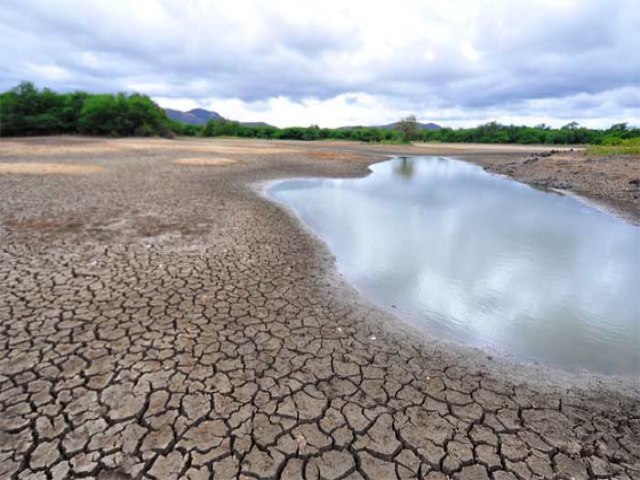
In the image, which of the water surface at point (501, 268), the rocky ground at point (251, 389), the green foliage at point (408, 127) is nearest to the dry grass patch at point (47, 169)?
the water surface at point (501, 268)

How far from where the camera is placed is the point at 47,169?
56.2 ft

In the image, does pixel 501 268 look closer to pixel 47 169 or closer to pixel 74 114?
pixel 47 169

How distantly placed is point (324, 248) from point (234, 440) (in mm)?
6032

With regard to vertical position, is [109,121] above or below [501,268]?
above

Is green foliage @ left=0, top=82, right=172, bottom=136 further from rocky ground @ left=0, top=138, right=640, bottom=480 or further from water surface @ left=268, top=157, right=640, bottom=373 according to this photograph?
rocky ground @ left=0, top=138, right=640, bottom=480

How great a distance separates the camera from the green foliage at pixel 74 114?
145 feet

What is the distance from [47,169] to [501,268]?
67.4 feet

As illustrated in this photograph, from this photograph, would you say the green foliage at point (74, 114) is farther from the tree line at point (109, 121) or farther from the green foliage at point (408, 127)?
the green foliage at point (408, 127)

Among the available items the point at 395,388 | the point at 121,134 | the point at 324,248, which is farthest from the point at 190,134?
the point at 395,388

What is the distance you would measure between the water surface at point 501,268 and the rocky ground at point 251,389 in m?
0.79

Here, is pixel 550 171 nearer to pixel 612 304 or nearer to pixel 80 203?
pixel 612 304

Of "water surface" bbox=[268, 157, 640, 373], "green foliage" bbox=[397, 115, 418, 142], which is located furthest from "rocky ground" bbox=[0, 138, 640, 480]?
"green foliage" bbox=[397, 115, 418, 142]

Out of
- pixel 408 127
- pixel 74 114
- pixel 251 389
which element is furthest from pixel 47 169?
pixel 408 127

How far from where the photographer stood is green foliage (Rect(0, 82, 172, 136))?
4422 cm
